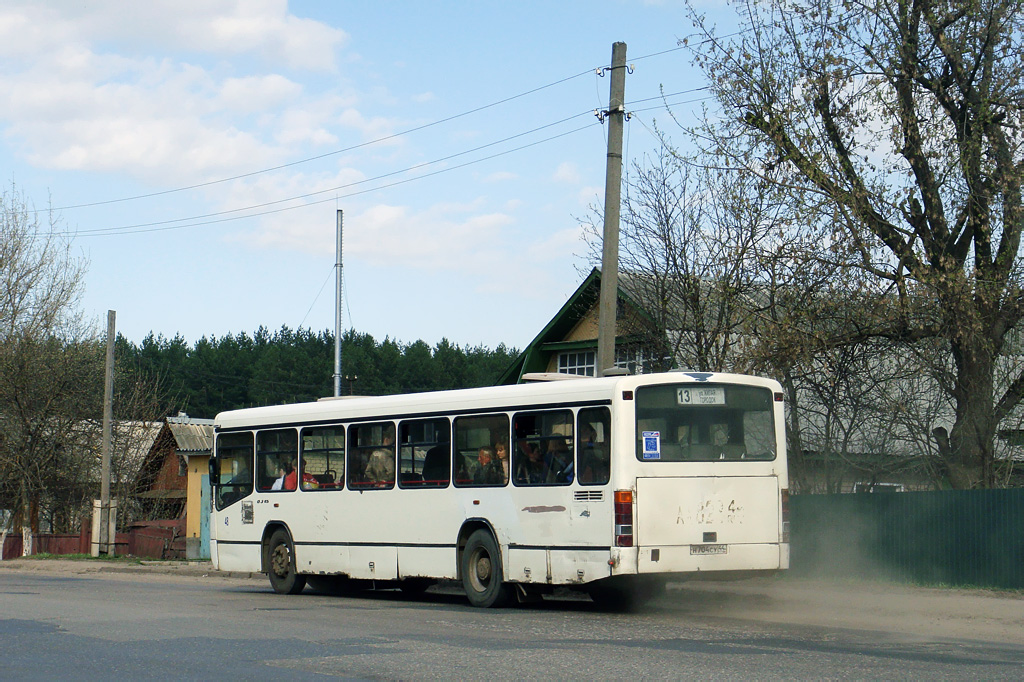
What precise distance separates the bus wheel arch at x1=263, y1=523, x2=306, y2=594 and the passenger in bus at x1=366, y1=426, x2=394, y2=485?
230 cm

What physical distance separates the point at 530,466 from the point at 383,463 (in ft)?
9.73

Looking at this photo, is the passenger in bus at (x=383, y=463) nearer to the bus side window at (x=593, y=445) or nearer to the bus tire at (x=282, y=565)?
the bus tire at (x=282, y=565)

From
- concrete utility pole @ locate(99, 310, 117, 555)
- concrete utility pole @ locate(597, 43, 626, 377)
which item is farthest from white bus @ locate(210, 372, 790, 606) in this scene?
concrete utility pole @ locate(99, 310, 117, 555)

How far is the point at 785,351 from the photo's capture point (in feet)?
59.0

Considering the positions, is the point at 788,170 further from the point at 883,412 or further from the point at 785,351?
the point at 883,412

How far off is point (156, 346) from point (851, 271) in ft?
320

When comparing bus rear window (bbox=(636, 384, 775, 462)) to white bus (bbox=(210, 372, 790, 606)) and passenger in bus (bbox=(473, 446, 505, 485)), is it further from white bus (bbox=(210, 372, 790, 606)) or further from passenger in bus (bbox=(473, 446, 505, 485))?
passenger in bus (bbox=(473, 446, 505, 485))

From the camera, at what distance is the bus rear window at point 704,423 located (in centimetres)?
1401

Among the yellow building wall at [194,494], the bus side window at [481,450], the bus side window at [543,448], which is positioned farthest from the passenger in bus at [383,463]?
the yellow building wall at [194,494]

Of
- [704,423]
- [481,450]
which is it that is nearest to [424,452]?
[481,450]

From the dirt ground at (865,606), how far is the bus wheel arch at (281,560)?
570 cm

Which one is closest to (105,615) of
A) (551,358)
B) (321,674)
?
(321,674)

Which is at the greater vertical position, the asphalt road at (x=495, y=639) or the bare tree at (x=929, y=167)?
the bare tree at (x=929, y=167)

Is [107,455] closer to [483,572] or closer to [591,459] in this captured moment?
[483,572]
